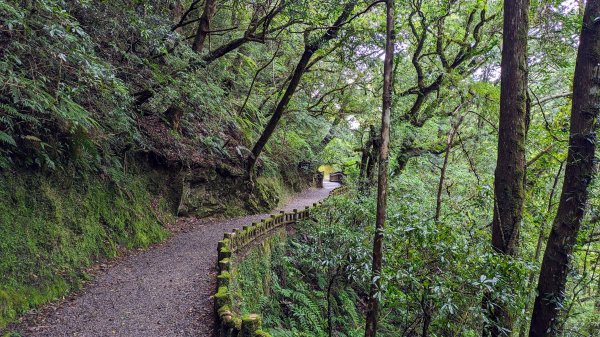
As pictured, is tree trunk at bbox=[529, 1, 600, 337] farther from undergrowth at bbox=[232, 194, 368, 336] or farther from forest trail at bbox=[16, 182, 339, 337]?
forest trail at bbox=[16, 182, 339, 337]

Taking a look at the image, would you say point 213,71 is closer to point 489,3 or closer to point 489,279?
point 489,3

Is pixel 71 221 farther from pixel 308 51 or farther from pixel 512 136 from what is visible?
pixel 512 136

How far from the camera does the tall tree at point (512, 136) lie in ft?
15.0

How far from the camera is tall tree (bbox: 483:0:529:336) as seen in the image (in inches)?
181

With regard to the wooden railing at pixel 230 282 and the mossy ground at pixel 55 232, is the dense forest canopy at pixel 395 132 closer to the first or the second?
the mossy ground at pixel 55 232

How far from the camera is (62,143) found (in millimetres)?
7152

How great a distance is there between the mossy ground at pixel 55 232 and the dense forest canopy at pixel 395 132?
170 millimetres

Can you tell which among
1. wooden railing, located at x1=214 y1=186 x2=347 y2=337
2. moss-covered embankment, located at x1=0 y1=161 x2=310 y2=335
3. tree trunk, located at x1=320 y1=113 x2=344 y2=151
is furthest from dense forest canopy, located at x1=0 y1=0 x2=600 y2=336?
tree trunk, located at x1=320 y1=113 x2=344 y2=151

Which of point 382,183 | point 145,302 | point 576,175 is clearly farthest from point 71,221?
point 576,175

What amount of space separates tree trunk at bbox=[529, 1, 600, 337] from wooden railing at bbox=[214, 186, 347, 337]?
3.36m

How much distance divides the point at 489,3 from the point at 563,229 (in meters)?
8.40

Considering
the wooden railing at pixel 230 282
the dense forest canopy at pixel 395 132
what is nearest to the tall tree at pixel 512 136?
A: the dense forest canopy at pixel 395 132

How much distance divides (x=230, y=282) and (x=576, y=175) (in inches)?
200

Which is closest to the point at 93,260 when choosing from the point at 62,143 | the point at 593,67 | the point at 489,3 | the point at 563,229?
the point at 62,143
